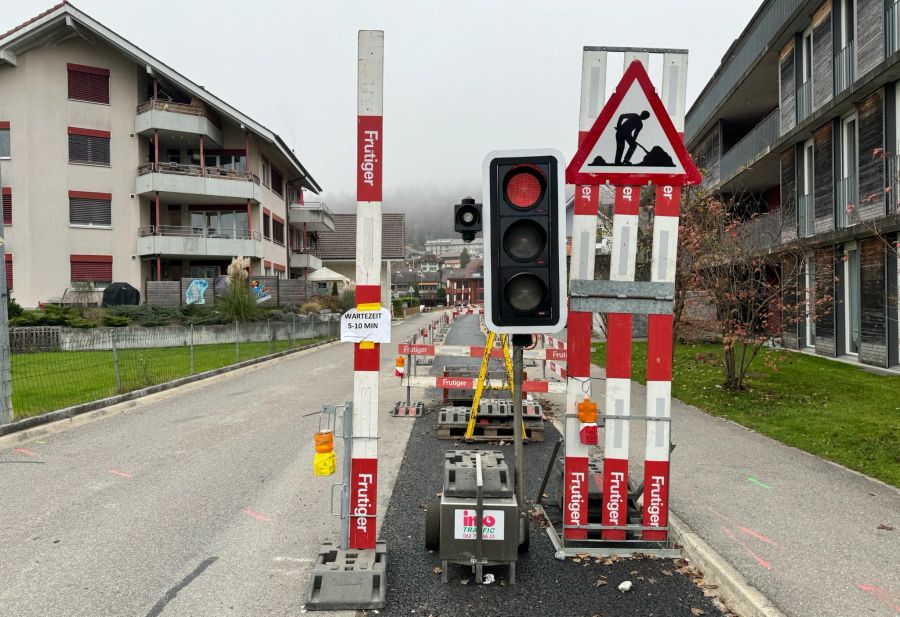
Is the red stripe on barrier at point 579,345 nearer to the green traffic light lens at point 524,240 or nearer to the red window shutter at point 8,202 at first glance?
the green traffic light lens at point 524,240

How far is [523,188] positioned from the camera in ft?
12.6

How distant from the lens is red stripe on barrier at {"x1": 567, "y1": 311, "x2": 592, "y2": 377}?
14.1ft

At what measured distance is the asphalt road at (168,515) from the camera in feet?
12.2

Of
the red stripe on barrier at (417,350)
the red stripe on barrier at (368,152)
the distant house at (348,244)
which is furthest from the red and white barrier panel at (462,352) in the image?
the distant house at (348,244)

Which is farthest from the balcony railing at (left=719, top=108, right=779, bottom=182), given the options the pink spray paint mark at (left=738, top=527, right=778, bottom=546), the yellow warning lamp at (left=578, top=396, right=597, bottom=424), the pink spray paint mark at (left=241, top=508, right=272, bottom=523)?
the pink spray paint mark at (left=241, top=508, right=272, bottom=523)

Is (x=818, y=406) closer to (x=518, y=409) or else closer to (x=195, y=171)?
(x=518, y=409)

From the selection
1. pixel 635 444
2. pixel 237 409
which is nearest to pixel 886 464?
pixel 635 444

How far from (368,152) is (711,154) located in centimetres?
2774

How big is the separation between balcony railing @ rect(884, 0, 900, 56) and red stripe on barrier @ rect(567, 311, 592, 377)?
40.9 ft

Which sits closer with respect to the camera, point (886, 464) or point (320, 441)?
point (320, 441)

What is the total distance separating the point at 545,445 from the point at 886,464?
368 cm

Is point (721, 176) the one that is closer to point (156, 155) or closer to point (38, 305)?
point (156, 155)

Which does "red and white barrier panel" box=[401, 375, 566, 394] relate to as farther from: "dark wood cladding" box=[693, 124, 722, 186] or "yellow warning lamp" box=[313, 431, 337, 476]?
"dark wood cladding" box=[693, 124, 722, 186]

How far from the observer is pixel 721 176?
25.3 meters
